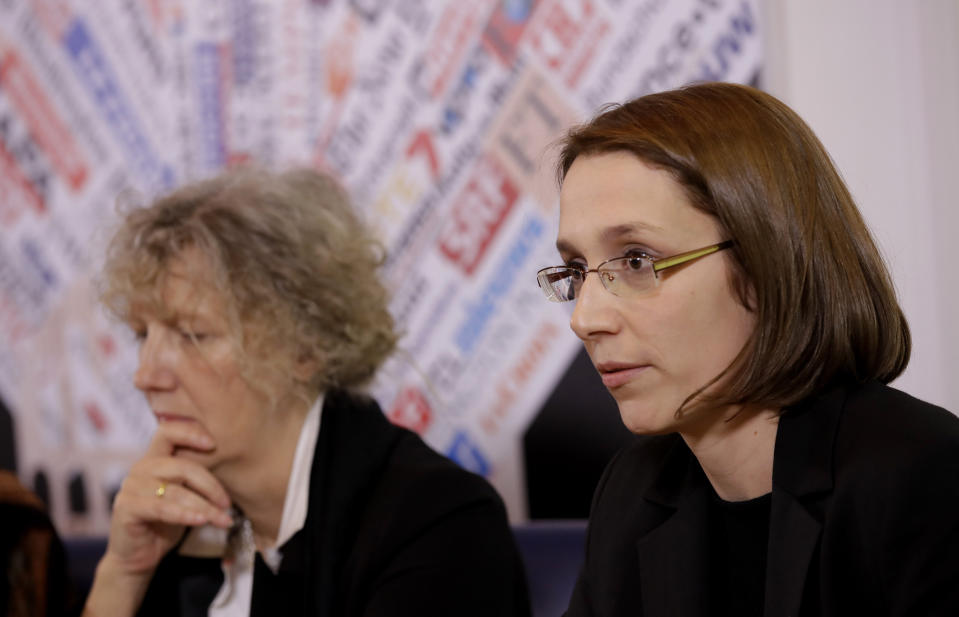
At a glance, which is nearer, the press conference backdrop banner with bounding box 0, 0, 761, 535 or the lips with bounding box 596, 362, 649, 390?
the lips with bounding box 596, 362, 649, 390

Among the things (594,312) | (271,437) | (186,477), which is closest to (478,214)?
(271,437)

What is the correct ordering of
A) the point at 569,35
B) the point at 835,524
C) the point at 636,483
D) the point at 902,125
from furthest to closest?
the point at 569,35 < the point at 902,125 < the point at 636,483 < the point at 835,524

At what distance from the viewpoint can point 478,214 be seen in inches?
92.7

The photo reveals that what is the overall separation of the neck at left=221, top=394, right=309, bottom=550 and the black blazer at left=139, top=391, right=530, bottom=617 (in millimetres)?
61

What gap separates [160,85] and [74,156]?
36cm

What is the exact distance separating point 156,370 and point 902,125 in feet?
5.08

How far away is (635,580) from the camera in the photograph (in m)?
1.23

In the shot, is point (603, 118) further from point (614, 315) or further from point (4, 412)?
point (4, 412)

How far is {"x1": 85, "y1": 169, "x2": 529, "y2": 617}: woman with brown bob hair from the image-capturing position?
1.58 meters

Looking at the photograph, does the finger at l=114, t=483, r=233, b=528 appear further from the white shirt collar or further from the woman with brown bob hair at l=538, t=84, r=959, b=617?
the woman with brown bob hair at l=538, t=84, r=959, b=617

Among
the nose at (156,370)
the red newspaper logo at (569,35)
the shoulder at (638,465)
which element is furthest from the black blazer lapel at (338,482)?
the red newspaper logo at (569,35)

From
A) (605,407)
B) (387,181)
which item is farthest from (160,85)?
(605,407)

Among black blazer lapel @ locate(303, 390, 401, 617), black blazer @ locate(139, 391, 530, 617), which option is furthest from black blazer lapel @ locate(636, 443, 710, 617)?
black blazer lapel @ locate(303, 390, 401, 617)

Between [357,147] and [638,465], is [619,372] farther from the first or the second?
[357,147]
